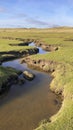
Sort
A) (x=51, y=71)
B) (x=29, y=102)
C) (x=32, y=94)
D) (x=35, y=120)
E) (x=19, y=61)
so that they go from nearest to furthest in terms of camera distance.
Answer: (x=35, y=120) → (x=29, y=102) → (x=32, y=94) → (x=51, y=71) → (x=19, y=61)

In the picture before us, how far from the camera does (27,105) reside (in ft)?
99.6

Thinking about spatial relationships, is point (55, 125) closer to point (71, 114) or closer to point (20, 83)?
point (71, 114)

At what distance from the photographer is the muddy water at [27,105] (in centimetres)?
2540

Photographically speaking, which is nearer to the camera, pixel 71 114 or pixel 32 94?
pixel 71 114

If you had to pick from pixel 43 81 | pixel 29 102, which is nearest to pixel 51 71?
pixel 43 81

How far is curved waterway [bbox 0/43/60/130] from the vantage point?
→ 25.4m

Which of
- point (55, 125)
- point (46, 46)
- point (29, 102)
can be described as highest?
point (55, 125)

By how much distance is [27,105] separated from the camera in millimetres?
30344

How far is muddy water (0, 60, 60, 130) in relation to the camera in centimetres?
2540

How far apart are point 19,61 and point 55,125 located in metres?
40.2

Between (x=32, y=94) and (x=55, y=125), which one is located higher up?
(x=55, y=125)

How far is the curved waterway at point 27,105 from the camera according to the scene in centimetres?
2541

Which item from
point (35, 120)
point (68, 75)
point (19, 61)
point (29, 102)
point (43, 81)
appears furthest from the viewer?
point (19, 61)

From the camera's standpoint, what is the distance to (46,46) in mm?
95562
